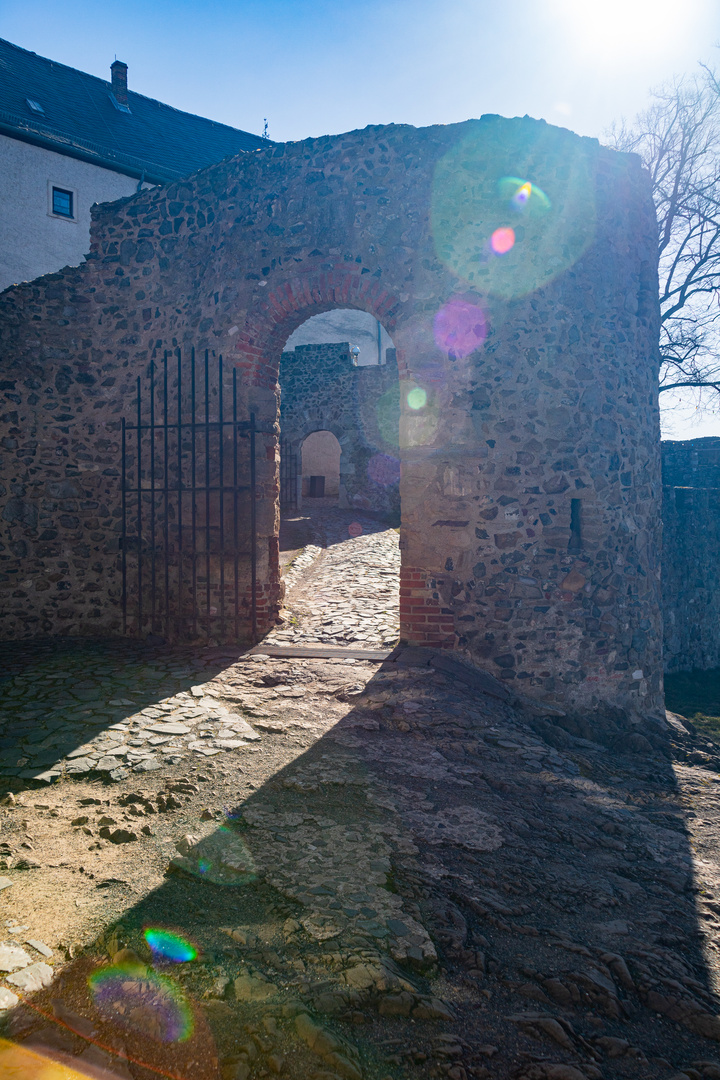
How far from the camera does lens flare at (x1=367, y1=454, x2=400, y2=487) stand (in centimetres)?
1684

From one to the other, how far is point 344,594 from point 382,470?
9.09m

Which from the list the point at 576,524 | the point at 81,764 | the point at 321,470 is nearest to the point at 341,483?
the point at 321,470

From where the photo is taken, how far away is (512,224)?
5812 mm

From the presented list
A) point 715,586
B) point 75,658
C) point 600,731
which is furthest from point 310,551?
point 715,586

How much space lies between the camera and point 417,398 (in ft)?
19.5

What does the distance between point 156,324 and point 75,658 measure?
3.55m

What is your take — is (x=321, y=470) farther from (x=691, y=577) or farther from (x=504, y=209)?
(x=504, y=209)

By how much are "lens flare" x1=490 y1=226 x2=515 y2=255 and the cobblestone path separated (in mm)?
3691

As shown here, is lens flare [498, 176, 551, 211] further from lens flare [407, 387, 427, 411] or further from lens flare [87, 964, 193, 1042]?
→ lens flare [87, 964, 193, 1042]

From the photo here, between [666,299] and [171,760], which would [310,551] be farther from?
[666,299]

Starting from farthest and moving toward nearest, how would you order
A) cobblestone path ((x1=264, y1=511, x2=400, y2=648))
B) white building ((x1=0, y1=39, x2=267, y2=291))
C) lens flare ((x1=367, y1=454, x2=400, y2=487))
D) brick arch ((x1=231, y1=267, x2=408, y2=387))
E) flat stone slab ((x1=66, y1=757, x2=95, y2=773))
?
lens flare ((x1=367, y1=454, x2=400, y2=487)) → white building ((x1=0, y1=39, x2=267, y2=291)) → cobblestone path ((x1=264, y1=511, x2=400, y2=648)) → brick arch ((x1=231, y1=267, x2=408, y2=387)) → flat stone slab ((x1=66, y1=757, x2=95, y2=773))

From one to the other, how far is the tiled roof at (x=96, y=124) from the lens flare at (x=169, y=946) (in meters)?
16.7

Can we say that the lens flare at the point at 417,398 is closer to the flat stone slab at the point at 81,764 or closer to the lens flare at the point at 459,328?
the lens flare at the point at 459,328

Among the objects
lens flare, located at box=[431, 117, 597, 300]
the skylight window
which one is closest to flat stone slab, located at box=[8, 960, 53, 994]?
lens flare, located at box=[431, 117, 597, 300]
